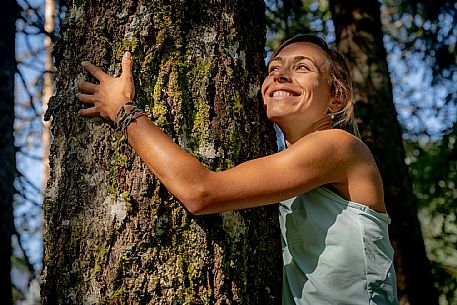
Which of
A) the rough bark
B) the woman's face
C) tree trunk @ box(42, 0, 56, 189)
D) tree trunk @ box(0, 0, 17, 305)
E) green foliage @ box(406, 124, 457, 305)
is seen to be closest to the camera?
the woman's face

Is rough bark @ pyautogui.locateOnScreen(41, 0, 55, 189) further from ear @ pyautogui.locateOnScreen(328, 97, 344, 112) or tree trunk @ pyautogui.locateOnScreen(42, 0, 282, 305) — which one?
ear @ pyautogui.locateOnScreen(328, 97, 344, 112)

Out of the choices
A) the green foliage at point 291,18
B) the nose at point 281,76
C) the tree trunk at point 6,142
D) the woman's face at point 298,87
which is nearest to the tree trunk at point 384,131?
the green foliage at point 291,18

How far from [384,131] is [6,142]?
319cm

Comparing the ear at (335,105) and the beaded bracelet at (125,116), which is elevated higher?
the ear at (335,105)

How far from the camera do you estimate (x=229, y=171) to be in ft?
6.61

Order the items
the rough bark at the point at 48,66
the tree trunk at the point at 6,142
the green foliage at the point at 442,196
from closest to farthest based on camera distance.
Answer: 1. the tree trunk at the point at 6,142
2. the green foliage at the point at 442,196
3. the rough bark at the point at 48,66

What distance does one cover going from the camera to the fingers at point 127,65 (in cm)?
214

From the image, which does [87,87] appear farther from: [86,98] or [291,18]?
[291,18]

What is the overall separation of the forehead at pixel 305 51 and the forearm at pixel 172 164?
75 cm

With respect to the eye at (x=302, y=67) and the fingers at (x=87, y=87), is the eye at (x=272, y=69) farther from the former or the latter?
the fingers at (x=87, y=87)

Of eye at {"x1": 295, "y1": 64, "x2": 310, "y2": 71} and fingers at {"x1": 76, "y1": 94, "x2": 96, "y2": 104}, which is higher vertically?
eye at {"x1": 295, "y1": 64, "x2": 310, "y2": 71}

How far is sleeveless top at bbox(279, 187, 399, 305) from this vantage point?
7.00 ft

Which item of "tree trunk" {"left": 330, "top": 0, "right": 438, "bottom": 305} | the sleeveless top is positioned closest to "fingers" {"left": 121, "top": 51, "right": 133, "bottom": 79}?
the sleeveless top

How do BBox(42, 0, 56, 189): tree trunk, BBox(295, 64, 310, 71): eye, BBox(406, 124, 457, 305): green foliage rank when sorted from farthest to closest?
BBox(42, 0, 56, 189): tree trunk, BBox(406, 124, 457, 305): green foliage, BBox(295, 64, 310, 71): eye
